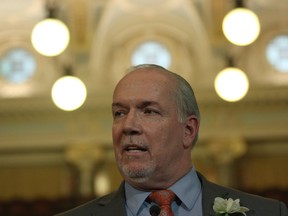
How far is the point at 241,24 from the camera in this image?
384 inches

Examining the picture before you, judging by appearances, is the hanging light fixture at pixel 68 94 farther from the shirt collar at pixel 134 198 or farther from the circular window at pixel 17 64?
the shirt collar at pixel 134 198

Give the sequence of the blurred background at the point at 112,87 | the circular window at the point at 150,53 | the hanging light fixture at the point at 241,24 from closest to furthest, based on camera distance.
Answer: the hanging light fixture at the point at 241,24
the blurred background at the point at 112,87
the circular window at the point at 150,53

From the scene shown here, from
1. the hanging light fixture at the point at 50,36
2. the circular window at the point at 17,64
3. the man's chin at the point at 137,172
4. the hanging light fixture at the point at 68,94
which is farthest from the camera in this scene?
the circular window at the point at 17,64

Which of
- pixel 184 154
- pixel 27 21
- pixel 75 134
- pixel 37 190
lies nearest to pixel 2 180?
pixel 37 190

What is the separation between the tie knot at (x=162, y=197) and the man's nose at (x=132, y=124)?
27cm

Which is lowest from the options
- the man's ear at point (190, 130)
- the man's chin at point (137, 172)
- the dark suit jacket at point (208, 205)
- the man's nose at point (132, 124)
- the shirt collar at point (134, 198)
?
the dark suit jacket at point (208, 205)

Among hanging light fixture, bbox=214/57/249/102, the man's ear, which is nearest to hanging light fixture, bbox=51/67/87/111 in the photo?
hanging light fixture, bbox=214/57/249/102

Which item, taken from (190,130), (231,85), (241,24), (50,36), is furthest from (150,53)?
(190,130)

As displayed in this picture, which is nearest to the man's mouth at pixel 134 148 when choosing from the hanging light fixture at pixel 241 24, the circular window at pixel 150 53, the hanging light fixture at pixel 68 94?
the hanging light fixture at pixel 241 24

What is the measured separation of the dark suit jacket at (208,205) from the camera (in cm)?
331

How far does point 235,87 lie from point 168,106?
28.2 ft

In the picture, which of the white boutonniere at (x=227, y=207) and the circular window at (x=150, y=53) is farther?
the circular window at (x=150, y=53)

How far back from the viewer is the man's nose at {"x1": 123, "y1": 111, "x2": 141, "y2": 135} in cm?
322

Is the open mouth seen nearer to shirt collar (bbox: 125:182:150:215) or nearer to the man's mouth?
the man's mouth
